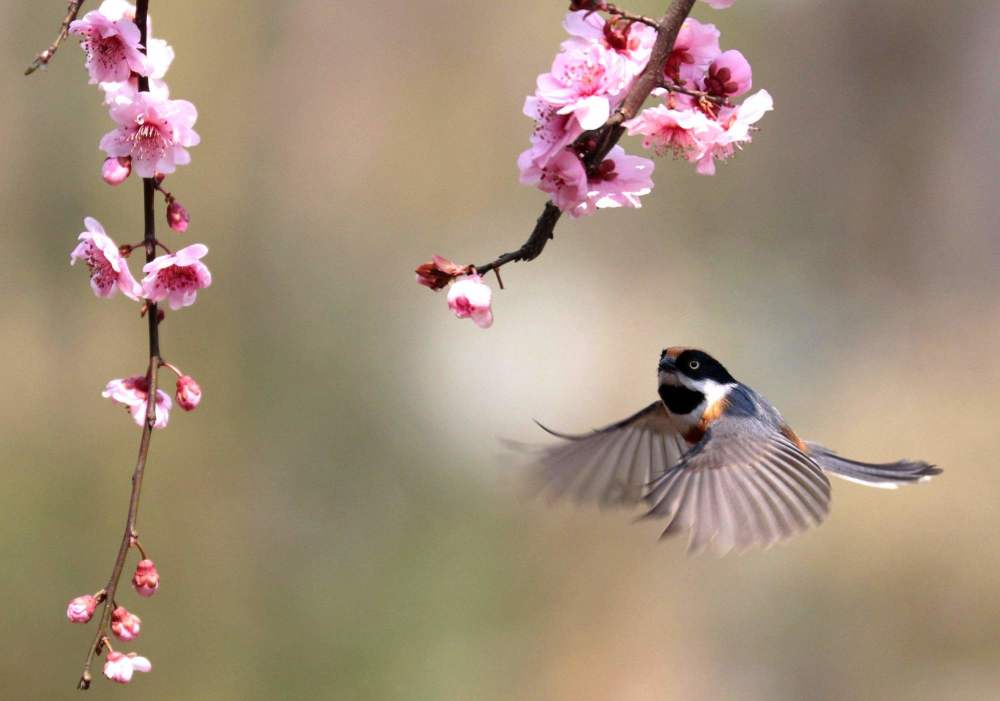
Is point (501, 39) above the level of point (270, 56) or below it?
above

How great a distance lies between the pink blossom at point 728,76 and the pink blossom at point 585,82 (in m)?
0.11

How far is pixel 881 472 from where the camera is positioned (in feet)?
4.46

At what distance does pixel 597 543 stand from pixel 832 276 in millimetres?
1687

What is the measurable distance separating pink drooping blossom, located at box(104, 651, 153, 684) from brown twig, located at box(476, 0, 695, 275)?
44 cm

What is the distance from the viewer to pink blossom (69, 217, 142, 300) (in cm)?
86

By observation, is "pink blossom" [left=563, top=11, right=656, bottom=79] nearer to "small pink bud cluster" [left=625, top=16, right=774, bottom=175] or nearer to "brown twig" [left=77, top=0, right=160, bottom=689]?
"small pink bud cluster" [left=625, top=16, right=774, bottom=175]

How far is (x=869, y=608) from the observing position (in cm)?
354

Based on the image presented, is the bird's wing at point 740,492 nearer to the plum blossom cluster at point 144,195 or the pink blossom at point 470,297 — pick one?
the pink blossom at point 470,297

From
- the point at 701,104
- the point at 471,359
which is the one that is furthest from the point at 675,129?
the point at 471,359

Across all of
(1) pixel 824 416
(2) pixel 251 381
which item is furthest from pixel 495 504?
(1) pixel 824 416

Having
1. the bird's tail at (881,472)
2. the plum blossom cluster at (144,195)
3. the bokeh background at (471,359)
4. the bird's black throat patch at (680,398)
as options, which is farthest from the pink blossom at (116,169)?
the bokeh background at (471,359)

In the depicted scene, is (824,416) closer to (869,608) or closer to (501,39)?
(869,608)

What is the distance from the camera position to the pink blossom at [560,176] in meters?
0.69

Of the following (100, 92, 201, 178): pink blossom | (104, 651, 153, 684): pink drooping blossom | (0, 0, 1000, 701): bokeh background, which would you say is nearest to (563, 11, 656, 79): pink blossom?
(100, 92, 201, 178): pink blossom
